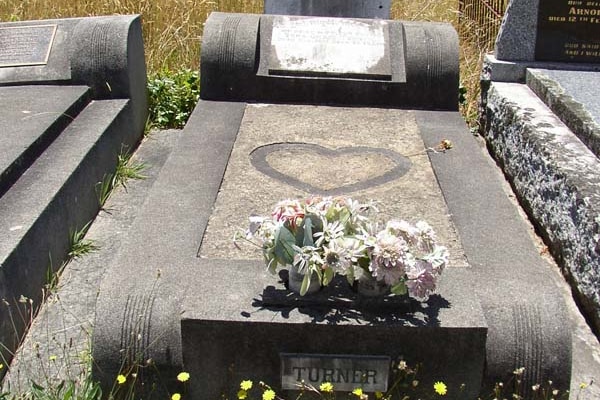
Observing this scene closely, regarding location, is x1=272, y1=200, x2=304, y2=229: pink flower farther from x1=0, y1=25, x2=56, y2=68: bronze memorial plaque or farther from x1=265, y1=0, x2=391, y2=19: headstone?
x1=265, y1=0, x2=391, y2=19: headstone

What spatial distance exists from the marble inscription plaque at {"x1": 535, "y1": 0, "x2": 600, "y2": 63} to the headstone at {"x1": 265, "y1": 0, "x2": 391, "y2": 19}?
64.5 inches

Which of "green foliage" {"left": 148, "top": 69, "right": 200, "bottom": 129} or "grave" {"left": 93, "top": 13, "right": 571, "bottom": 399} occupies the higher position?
"grave" {"left": 93, "top": 13, "right": 571, "bottom": 399}

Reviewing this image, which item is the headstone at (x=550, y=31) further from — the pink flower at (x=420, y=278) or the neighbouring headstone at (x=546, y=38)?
the pink flower at (x=420, y=278)

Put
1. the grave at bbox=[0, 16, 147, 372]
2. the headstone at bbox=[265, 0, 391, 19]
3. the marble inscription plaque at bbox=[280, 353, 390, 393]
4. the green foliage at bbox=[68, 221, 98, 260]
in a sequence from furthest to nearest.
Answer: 1. the headstone at bbox=[265, 0, 391, 19]
2. the green foliage at bbox=[68, 221, 98, 260]
3. the grave at bbox=[0, 16, 147, 372]
4. the marble inscription plaque at bbox=[280, 353, 390, 393]

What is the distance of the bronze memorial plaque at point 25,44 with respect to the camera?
4.80 metres

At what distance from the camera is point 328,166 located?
3783 mm

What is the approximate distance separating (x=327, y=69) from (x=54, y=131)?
1.70 meters

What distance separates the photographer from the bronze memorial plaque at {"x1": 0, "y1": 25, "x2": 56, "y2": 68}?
4797 millimetres

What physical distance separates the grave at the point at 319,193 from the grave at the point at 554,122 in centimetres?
33

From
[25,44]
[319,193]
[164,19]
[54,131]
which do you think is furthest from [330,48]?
[164,19]

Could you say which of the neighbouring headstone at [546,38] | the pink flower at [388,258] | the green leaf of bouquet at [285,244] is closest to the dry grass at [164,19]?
the neighbouring headstone at [546,38]

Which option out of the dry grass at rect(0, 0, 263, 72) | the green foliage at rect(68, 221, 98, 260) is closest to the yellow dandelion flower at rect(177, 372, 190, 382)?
the green foliage at rect(68, 221, 98, 260)

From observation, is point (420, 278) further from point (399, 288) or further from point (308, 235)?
point (308, 235)

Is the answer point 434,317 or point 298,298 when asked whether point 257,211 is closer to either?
point 298,298
